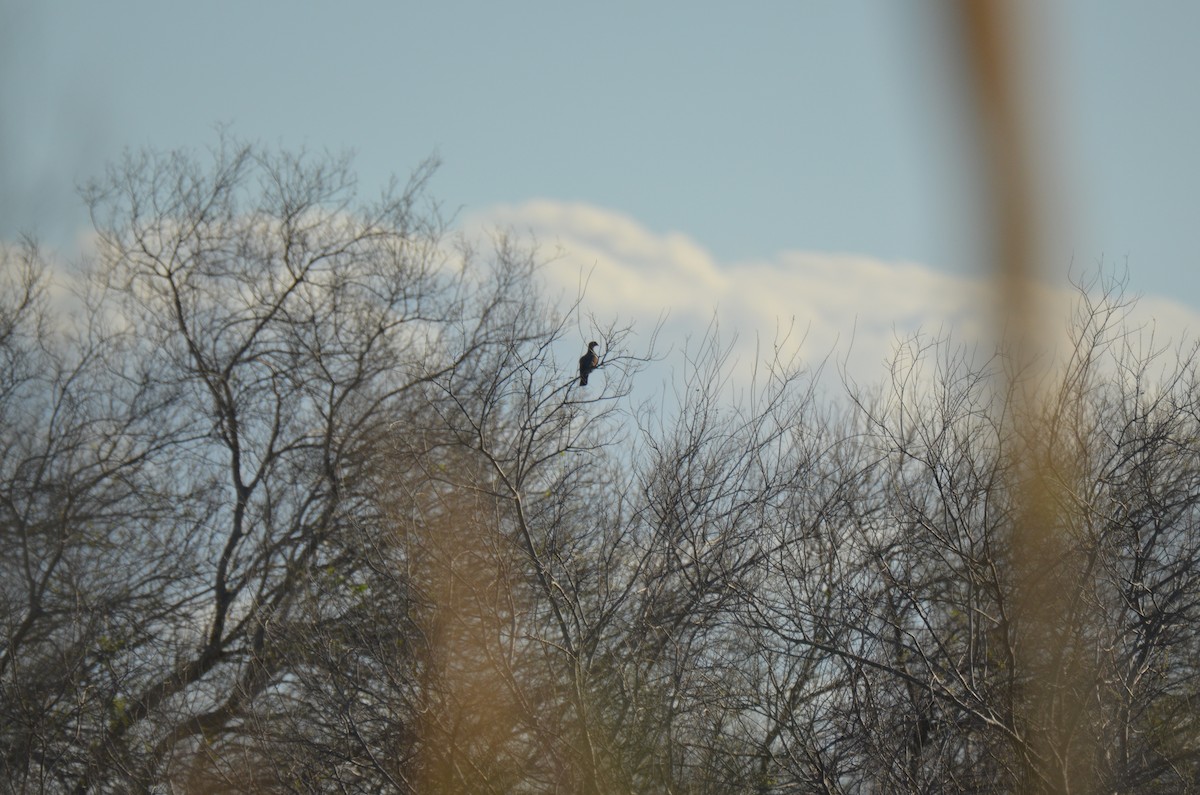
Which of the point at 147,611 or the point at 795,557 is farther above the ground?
the point at 147,611

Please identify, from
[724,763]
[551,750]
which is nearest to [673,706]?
[724,763]

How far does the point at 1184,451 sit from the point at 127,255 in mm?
12270

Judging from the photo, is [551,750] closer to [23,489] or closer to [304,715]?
[304,715]

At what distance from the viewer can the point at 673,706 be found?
28.7ft

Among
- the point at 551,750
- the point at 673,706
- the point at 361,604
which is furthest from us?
the point at 361,604

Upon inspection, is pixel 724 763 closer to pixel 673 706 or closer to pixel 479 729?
pixel 673 706

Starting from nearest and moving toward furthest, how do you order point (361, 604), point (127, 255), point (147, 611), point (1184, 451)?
point (1184, 451) → point (361, 604) → point (147, 611) → point (127, 255)

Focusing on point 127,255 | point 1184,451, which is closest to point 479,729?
point 1184,451

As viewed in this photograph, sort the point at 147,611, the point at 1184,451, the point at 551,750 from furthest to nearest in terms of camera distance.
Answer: the point at 147,611, the point at 1184,451, the point at 551,750

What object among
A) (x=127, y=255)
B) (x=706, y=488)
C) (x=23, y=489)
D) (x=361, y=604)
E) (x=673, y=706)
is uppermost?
(x=127, y=255)

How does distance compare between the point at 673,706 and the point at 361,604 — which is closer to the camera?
the point at 673,706

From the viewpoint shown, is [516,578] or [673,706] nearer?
[673,706]

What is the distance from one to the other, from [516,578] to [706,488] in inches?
63.6

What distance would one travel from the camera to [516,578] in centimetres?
975
